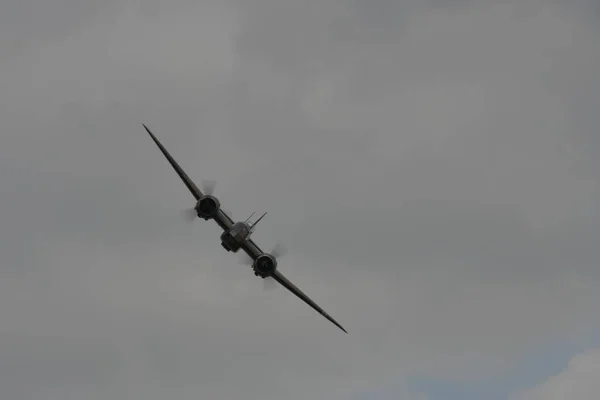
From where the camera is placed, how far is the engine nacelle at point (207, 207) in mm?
107688

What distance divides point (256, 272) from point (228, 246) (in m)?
5.84

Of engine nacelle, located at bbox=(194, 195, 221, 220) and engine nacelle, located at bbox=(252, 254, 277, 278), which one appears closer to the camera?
engine nacelle, located at bbox=(194, 195, 221, 220)

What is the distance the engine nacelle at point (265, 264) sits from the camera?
4318 inches

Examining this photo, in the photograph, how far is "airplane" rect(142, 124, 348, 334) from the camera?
348ft

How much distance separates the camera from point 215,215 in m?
108

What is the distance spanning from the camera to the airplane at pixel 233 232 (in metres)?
106

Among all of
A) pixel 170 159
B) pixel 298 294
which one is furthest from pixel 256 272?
pixel 170 159

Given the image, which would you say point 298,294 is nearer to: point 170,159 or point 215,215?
point 215,215

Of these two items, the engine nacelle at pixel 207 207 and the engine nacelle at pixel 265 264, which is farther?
the engine nacelle at pixel 265 264

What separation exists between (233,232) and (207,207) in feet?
15.4

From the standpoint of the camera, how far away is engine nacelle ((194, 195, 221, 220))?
10769cm

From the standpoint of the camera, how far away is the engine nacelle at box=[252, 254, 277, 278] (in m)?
110

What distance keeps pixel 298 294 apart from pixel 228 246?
37.0 ft

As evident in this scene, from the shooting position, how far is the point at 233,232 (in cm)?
10562
